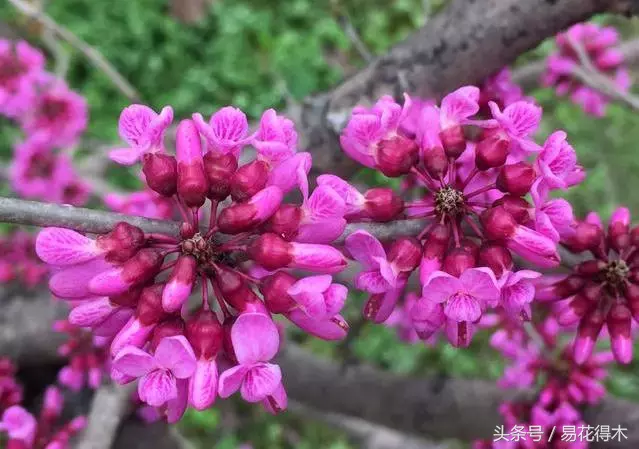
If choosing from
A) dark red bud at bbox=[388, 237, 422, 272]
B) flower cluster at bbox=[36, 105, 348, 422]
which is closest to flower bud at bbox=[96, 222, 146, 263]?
flower cluster at bbox=[36, 105, 348, 422]

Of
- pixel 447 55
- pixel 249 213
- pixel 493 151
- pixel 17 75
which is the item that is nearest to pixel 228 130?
pixel 249 213

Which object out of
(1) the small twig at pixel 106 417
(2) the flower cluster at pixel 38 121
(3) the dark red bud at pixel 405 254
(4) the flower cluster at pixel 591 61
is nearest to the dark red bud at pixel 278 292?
(3) the dark red bud at pixel 405 254

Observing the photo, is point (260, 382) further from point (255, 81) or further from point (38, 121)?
point (255, 81)

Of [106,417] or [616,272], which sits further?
[106,417]

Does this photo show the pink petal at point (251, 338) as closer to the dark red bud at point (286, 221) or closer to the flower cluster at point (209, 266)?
the flower cluster at point (209, 266)

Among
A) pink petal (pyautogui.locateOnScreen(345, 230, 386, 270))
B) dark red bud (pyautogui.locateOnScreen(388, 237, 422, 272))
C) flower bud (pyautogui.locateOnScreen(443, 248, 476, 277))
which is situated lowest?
pink petal (pyautogui.locateOnScreen(345, 230, 386, 270))

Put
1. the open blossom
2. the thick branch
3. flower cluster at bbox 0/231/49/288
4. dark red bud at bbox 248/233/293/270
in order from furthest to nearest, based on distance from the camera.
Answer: the open blossom < flower cluster at bbox 0/231/49/288 < the thick branch < dark red bud at bbox 248/233/293/270

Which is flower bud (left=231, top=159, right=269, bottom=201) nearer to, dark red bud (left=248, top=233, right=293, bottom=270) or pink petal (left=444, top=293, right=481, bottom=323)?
dark red bud (left=248, top=233, right=293, bottom=270)
